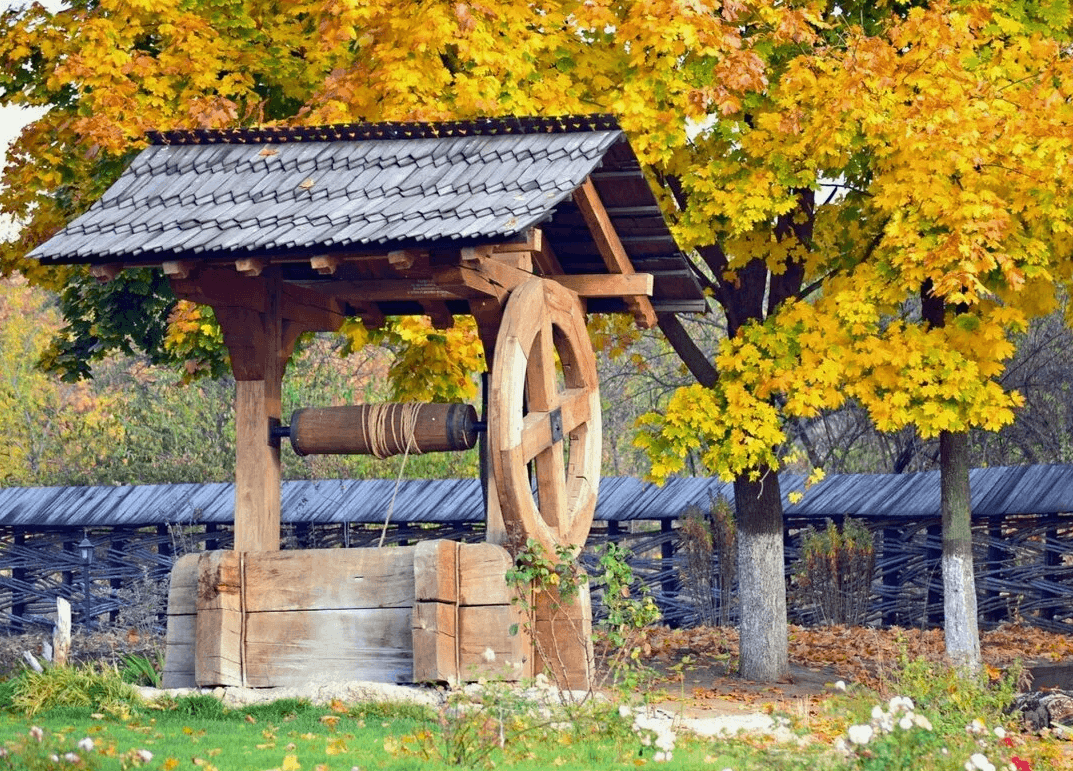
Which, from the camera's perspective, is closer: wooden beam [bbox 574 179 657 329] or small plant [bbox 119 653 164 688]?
wooden beam [bbox 574 179 657 329]

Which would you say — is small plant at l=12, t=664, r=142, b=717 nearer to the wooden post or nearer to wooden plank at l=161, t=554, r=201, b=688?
wooden plank at l=161, t=554, r=201, b=688

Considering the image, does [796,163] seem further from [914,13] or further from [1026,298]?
[1026,298]

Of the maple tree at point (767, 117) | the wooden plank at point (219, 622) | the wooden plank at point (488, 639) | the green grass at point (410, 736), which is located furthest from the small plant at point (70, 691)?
the maple tree at point (767, 117)

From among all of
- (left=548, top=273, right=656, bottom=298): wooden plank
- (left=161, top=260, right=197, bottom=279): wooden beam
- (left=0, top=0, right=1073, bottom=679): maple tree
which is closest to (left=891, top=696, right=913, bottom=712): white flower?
(left=548, top=273, right=656, bottom=298): wooden plank

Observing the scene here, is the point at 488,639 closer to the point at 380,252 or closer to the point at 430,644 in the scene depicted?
the point at 430,644

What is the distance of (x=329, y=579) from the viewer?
8047 millimetres

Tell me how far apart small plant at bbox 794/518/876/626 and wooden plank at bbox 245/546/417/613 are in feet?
31.5

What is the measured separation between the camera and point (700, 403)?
12336 mm

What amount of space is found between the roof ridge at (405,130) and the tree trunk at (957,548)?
6175 millimetres

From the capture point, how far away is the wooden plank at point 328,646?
26.1 feet

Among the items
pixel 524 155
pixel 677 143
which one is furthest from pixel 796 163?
pixel 524 155

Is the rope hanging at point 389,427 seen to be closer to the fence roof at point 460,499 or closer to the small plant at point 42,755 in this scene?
the small plant at point 42,755

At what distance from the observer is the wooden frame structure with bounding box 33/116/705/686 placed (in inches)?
302

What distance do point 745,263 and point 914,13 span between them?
2666 millimetres
